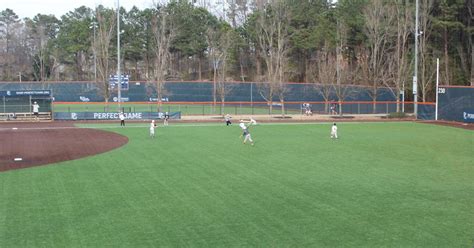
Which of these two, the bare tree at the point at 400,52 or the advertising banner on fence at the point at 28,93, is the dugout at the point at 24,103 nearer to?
the advertising banner on fence at the point at 28,93

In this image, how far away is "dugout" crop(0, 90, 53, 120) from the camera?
5156 centimetres

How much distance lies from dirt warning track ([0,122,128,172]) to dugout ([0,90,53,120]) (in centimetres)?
689

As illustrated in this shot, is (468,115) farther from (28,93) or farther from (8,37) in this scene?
(8,37)

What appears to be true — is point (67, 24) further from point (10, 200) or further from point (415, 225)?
point (415, 225)

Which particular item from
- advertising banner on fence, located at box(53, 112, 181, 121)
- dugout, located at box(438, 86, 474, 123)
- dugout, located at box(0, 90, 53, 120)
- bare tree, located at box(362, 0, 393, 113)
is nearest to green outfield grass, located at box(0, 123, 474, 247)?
dugout, located at box(438, 86, 474, 123)

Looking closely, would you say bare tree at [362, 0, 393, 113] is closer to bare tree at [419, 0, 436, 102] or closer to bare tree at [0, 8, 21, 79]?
bare tree at [419, 0, 436, 102]

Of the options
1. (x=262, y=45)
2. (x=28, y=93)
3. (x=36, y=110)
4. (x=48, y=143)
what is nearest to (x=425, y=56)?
(x=262, y=45)

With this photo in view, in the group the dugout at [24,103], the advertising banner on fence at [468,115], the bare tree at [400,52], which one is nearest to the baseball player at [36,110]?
the dugout at [24,103]

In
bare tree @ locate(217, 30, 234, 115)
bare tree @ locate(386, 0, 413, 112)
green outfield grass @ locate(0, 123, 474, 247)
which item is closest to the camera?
green outfield grass @ locate(0, 123, 474, 247)

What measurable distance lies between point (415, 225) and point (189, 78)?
89.4m

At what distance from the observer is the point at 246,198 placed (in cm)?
1775

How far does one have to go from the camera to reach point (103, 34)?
68938 mm

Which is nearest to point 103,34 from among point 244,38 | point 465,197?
point 244,38

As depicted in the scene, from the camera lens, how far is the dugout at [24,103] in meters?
51.6
